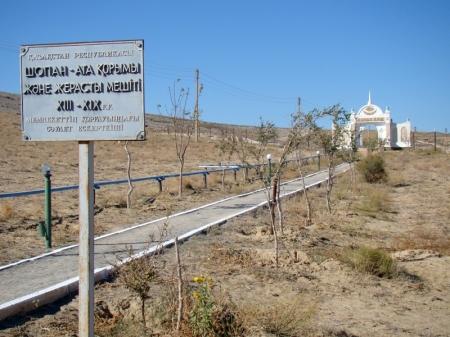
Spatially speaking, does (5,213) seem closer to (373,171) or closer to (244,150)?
(244,150)

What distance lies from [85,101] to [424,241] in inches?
366

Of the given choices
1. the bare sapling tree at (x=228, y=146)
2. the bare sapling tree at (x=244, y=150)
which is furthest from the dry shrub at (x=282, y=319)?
the bare sapling tree at (x=228, y=146)

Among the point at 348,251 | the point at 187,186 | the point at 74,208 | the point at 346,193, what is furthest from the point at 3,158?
the point at 348,251

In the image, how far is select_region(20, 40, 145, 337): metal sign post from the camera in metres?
3.49

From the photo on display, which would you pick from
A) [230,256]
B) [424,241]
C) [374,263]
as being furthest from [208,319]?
[424,241]

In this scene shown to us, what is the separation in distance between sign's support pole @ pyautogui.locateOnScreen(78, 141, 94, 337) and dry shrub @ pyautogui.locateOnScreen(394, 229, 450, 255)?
802 centimetres

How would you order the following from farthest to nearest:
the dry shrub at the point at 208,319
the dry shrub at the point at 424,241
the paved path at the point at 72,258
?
the dry shrub at the point at 424,241 < the paved path at the point at 72,258 < the dry shrub at the point at 208,319

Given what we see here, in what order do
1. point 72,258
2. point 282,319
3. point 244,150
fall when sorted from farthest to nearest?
point 244,150 → point 72,258 → point 282,319

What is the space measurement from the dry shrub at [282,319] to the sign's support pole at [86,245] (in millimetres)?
2107

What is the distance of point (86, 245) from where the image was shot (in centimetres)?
356

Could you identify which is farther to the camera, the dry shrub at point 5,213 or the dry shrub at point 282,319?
the dry shrub at point 5,213

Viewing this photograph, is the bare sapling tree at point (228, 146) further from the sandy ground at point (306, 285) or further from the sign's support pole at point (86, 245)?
the sign's support pole at point (86, 245)

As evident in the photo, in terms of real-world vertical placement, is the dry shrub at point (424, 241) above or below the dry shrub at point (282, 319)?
below

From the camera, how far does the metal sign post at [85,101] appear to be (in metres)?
3.49
